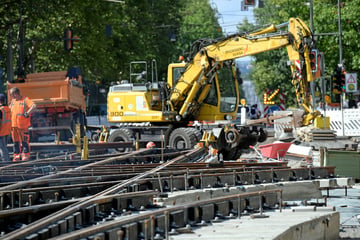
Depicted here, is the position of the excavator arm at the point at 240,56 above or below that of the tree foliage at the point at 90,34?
below

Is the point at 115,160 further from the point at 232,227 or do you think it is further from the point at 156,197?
the point at 232,227

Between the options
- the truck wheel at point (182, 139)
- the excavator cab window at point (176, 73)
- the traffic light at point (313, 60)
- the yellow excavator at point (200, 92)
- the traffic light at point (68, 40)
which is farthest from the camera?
the traffic light at point (68, 40)

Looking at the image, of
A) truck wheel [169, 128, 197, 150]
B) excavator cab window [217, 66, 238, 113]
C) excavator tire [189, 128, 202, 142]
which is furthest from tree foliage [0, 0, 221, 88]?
excavator tire [189, 128, 202, 142]

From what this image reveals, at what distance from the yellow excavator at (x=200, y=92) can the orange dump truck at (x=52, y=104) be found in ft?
5.23

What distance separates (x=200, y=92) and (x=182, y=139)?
2.47 m

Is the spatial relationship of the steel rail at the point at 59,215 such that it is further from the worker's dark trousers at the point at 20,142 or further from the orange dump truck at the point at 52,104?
the orange dump truck at the point at 52,104

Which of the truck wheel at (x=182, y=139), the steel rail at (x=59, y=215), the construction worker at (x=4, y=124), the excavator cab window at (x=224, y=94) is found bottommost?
the steel rail at (x=59, y=215)

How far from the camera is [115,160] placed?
781 inches

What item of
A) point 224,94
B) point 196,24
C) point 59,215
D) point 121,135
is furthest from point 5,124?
point 196,24

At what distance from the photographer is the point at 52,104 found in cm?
3291

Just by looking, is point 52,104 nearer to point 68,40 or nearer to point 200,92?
point 200,92

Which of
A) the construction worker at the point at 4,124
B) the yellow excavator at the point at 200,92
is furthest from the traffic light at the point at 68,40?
the construction worker at the point at 4,124

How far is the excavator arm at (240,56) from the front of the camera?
94.9ft

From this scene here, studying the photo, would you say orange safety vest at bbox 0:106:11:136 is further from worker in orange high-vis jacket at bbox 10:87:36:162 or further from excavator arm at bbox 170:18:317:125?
excavator arm at bbox 170:18:317:125
